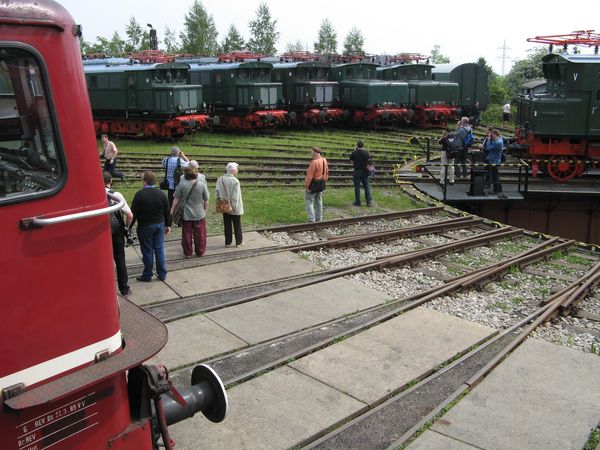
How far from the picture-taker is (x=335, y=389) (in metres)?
6.04

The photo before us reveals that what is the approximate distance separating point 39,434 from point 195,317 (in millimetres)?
4493

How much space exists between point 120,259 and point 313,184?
205 inches

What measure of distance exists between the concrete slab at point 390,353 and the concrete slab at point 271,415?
245 millimetres

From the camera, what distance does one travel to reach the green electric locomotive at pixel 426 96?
101 ft

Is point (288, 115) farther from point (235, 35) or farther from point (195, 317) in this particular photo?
point (235, 35)

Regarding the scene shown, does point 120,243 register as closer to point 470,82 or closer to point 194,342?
point 194,342

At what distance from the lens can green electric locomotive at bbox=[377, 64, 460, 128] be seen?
30.7 metres

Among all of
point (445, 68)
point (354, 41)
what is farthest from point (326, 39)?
point (445, 68)

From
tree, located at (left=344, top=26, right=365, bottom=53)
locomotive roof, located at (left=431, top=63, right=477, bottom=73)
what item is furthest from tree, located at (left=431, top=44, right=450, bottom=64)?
locomotive roof, located at (left=431, top=63, right=477, bottom=73)

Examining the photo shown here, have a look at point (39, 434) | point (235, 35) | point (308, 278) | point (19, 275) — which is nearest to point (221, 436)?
point (39, 434)

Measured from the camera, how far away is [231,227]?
10883 mm

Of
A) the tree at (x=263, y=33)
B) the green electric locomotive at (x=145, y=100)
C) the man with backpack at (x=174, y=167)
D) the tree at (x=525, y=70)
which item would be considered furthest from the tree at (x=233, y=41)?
the man with backpack at (x=174, y=167)

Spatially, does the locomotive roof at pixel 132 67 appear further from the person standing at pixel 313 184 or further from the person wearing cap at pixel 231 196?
the person wearing cap at pixel 231 196

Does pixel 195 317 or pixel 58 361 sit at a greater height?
pixel 58 361
